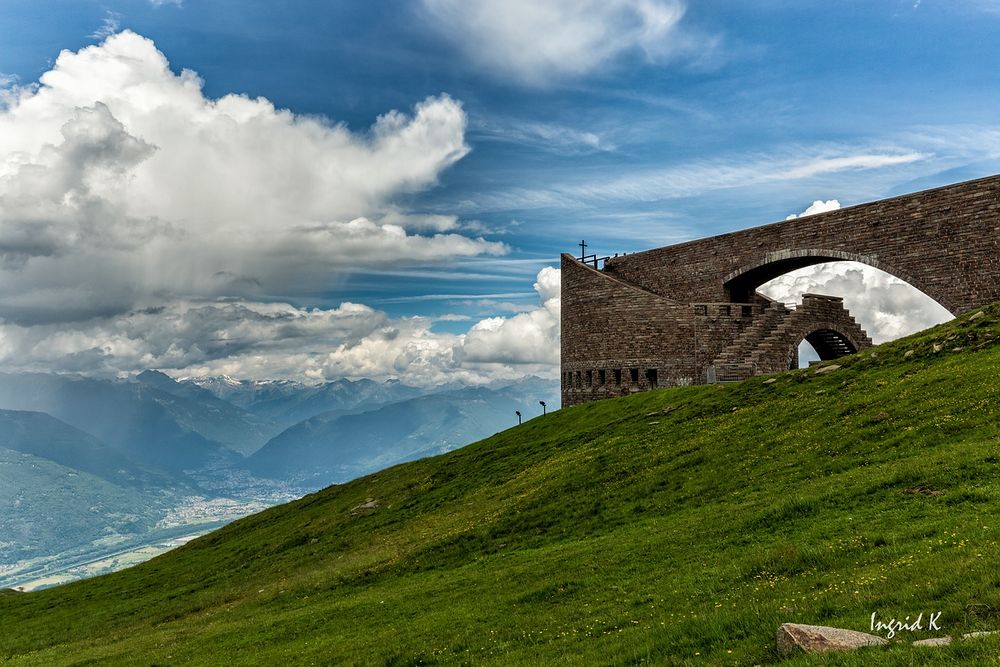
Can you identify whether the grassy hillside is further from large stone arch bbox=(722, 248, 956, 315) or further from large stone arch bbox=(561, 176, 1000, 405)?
large stone arch bbox=(722, 248, 956, 315)

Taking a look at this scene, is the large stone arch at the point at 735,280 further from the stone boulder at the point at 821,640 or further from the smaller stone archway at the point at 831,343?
the stone boulder at the point at 821,640

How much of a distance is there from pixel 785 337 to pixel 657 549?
125 feet

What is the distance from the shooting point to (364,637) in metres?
18.6

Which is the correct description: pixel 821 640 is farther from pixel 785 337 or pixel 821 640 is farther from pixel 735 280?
pixel 735 280

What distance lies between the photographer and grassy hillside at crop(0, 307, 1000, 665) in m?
12.0

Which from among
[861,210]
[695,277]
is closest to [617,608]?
[861,210]

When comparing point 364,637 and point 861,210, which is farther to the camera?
point 861,210

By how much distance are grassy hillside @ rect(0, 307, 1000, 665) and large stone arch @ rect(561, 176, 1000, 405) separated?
1201 cm

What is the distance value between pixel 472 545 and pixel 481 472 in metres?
14.9

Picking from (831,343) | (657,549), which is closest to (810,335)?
(831,343)

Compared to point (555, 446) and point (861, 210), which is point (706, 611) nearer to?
point (555, 446)

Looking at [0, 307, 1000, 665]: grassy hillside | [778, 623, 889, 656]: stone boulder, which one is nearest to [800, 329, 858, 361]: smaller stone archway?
[0, 307, 1000, 665]: grassy hillside

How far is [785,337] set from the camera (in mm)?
51250

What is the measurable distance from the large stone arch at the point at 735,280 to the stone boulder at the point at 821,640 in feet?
139
